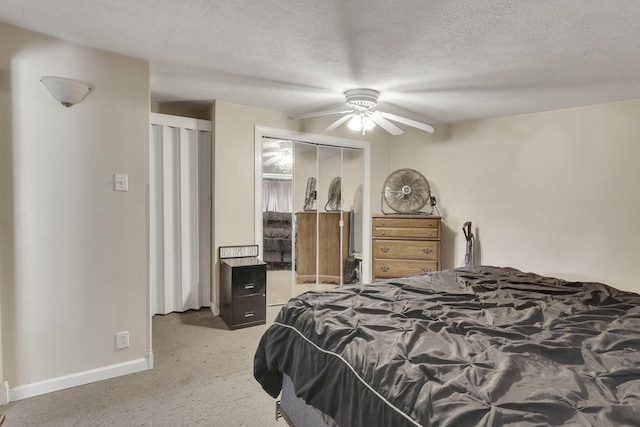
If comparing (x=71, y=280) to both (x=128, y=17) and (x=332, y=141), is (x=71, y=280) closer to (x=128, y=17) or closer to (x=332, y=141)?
(x=128, y=17)

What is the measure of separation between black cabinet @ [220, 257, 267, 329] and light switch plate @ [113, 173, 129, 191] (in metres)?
1.20

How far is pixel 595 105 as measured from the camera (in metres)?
3.22

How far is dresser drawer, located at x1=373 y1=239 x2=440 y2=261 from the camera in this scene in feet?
13.0

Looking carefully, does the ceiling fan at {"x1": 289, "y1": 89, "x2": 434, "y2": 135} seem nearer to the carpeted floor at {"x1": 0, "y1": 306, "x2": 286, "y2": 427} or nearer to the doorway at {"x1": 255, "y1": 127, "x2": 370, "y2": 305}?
the doorway at {"x1": 255, "y1": 127, "x2": 370, "y2": 305}

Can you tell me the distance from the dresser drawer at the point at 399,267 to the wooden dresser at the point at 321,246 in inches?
22.1

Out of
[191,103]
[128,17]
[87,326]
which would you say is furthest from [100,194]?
[191,103]

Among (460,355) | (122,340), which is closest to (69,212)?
(122,340)

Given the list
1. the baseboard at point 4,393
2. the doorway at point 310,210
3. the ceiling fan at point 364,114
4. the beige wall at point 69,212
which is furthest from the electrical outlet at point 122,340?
the ceiling fan at point 364,114

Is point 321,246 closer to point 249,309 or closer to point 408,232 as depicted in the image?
point 408,232

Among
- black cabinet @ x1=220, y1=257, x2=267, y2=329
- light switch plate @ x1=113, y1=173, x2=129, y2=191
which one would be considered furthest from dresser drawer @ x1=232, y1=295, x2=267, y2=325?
light switch plate @ x1=113, y1=173, x2=129, y2=191

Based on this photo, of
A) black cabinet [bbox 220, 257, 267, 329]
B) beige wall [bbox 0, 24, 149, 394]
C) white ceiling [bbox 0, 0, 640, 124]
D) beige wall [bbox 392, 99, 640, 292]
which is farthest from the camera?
black cabinet [bbox 220, 257, 267, 329]

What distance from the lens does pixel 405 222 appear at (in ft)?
13.3

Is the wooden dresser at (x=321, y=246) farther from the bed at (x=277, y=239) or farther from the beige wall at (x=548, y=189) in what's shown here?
the beige wall at (x=548, y=189)

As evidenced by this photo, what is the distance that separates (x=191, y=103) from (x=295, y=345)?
3.01 m
